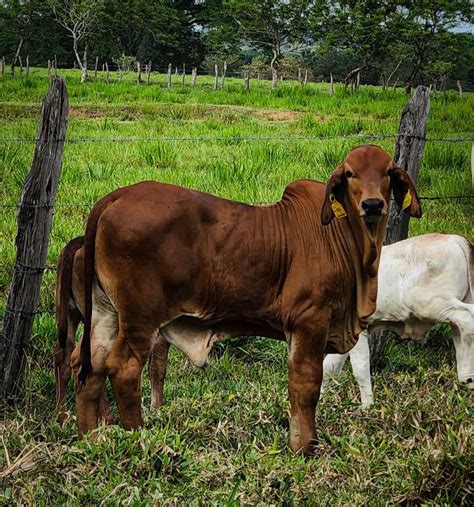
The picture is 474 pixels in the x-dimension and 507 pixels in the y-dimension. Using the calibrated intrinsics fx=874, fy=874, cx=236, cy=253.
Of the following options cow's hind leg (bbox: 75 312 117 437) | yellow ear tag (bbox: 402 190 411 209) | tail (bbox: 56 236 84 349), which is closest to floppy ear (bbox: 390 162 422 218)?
yellow ear tag (bbox: 402 190 411 209)

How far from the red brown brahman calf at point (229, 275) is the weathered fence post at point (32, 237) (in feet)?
2.42

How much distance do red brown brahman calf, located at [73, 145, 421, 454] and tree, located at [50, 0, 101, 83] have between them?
4203 centimetres

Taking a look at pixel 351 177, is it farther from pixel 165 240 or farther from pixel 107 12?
pixel 107 12

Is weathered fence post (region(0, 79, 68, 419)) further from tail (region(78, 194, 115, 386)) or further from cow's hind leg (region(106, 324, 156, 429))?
cow's hind leg (region(106, 324, 156, 429))

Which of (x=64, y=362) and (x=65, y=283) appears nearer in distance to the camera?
(x=65, y=283)

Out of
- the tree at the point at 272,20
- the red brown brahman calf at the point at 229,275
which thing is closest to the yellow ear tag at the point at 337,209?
the red brown brahman calf at the point at 229,275

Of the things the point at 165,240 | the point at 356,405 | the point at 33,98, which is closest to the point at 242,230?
the point at 165,240

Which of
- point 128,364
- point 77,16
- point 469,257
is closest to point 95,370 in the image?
point 128,364

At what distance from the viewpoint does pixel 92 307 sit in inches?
170

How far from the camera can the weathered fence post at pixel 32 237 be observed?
4871mm

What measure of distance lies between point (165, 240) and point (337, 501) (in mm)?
1432

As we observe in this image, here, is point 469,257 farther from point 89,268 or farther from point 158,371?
point 89,268

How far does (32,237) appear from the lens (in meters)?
4.90

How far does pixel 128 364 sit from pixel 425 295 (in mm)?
2190
